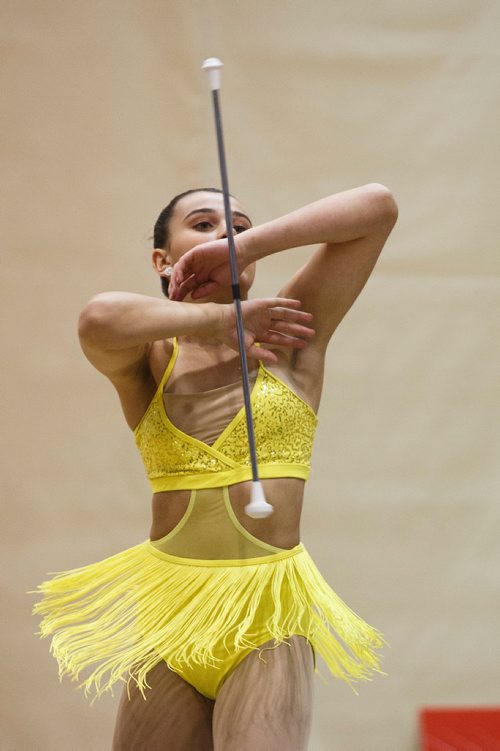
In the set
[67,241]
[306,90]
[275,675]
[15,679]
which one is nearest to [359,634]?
[275,675]

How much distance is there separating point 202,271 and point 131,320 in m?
0.18

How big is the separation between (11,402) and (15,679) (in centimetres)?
75

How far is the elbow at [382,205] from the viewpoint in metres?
1.62

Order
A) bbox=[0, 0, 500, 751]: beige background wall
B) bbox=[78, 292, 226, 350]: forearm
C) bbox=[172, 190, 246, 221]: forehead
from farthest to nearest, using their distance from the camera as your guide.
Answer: bbox=[0, 0, 500, 751]: beige background wall → bbox=[172, 190, 246, 221]: forehead → bbox=[78, 292, 226, 350]: forearm

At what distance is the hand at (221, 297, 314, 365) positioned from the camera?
156 cm

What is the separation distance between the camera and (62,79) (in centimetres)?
277

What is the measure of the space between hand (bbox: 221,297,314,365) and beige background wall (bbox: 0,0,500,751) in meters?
1.14

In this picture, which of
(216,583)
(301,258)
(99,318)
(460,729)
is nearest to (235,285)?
(99,318)

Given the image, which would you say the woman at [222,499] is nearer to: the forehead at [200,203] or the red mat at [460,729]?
the forehead at [200,203]

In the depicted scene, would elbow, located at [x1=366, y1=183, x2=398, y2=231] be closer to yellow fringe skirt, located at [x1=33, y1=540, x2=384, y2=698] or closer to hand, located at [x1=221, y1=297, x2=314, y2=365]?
hand, located at [x1=221, y1=297, x2=314, y2=365]

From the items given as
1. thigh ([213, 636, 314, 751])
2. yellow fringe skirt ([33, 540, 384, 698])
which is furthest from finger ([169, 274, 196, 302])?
thigh ([213, 636, 314, 751])

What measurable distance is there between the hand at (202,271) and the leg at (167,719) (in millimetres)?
619

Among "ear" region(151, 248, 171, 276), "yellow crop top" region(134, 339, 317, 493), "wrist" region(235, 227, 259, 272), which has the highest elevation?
"ear" region(151, 248, 171, 276)

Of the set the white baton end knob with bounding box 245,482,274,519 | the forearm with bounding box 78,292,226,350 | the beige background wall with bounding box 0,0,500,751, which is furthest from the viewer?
the beige background wall with bounding box 0,0,500,751
